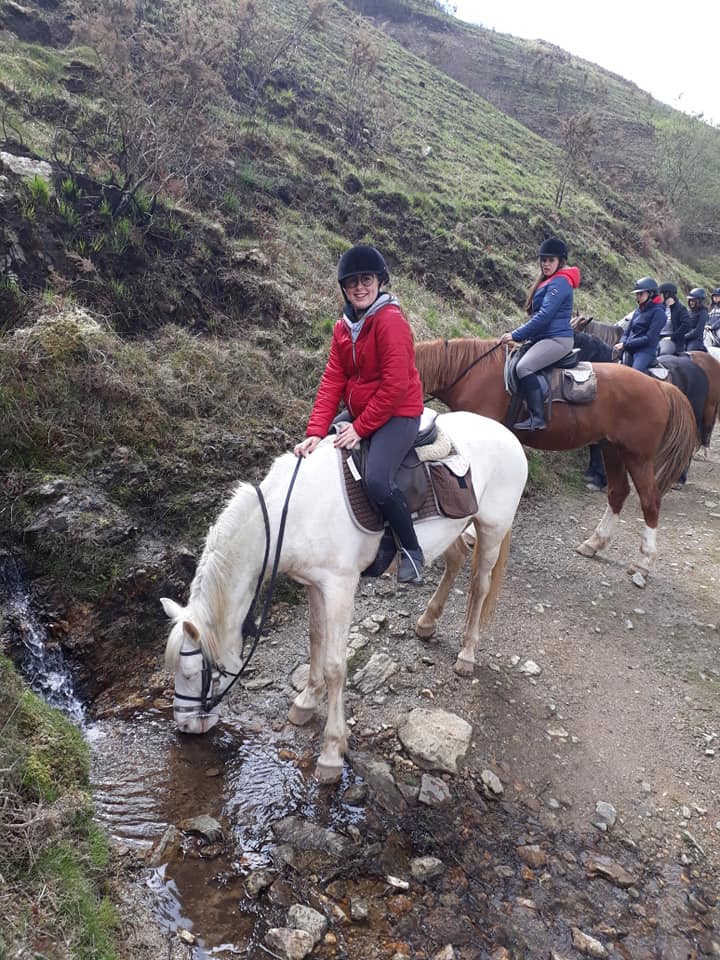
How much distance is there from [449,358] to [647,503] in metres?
2.78

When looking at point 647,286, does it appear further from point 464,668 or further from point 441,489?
point 464,668

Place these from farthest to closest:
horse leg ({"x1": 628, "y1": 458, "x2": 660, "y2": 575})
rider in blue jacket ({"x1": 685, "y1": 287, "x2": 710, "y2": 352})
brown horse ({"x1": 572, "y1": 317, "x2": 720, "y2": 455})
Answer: rider in blue jacket ({"x1": 685, "y1": 287, "x2": 710, "y2": 352}) < brown horse ({"x1": 572, "y1": 317, "x2": 720, "y2": 455}) < horse leg ({"x1": 628, "y1": 458, "x2": 660, "y2": 575})

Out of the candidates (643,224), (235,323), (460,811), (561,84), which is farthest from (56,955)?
(561,84)

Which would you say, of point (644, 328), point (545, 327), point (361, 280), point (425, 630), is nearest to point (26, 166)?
point (361, 280)

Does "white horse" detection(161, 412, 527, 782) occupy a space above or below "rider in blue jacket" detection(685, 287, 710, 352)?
below

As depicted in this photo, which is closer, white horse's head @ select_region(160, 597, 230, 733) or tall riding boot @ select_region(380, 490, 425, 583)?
white horse's head @ select_region(160, 597, 230, 733)

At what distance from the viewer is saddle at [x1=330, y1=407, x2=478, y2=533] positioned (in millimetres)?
3534

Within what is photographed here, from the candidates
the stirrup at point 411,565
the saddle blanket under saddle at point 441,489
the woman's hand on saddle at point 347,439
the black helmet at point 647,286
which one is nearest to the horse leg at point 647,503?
the black helmet at point 647,286

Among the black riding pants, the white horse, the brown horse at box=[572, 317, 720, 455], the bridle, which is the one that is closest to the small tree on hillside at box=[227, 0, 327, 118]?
the brown horse at box=[572, 317, 720, 455]

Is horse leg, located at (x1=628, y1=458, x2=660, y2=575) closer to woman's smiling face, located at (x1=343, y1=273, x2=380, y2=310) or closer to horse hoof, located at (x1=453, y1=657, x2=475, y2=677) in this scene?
horse hoof, located at (x1=453, y1=657, x2=475, y2=677)

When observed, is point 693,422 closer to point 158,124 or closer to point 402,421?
point 402,421

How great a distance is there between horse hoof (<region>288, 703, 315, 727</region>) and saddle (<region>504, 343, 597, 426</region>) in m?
3.69

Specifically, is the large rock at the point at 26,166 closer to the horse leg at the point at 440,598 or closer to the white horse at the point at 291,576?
the white horse at the point at 291,576

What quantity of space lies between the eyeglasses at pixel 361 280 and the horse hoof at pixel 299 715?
2721mm
